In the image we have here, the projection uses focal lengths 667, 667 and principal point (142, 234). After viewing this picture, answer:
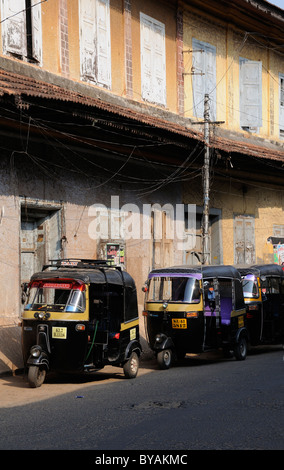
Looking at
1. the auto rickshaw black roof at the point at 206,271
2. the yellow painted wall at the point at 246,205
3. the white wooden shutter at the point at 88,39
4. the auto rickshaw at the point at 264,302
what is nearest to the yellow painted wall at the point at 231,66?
the yellow painted wall at the point at 246,205

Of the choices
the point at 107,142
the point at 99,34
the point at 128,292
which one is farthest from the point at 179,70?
the point at 128,292

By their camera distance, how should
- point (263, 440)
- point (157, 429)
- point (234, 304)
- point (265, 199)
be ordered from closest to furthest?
point (263, 440) < point (157, 429) < point (234, 304) < point (265, 199)

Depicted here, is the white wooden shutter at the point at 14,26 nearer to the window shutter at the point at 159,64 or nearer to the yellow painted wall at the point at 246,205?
the window shutter at the point at 159,64

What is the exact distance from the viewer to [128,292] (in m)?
12.0

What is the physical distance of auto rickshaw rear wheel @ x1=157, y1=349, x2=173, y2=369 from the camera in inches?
500

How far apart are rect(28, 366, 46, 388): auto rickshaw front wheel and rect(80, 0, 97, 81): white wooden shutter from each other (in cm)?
931

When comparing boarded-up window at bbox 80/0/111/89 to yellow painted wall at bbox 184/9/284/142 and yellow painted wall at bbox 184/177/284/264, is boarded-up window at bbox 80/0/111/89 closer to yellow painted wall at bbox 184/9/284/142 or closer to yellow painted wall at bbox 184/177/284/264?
yellow painted wall at bbox 184/9/284/142

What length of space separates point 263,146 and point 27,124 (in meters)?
12.6

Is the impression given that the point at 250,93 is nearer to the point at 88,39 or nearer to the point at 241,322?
the point at 88,39

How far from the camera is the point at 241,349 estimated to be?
14281mm

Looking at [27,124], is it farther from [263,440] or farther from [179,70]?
[263,440]

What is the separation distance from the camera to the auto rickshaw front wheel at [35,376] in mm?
10219

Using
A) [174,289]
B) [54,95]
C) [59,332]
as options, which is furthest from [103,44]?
[59,332]

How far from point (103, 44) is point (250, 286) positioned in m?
7.63
